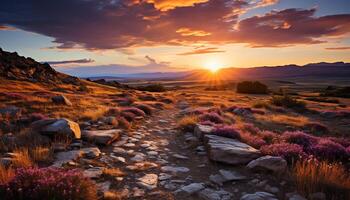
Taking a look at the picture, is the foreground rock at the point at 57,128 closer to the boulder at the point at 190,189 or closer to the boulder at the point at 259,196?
the boulder at the point at 190,189

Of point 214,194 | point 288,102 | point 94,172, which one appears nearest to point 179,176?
point 214,194

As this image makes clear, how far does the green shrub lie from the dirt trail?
5757 cm

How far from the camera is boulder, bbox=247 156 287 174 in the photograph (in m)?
6.58

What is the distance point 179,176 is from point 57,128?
197 inches

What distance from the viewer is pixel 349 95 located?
58250mm

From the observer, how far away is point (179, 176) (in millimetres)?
6996

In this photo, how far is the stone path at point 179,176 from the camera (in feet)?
19.1

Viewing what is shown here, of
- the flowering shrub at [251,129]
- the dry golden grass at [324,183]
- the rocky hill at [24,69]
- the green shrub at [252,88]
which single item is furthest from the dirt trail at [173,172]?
the green shrub at [252,88]

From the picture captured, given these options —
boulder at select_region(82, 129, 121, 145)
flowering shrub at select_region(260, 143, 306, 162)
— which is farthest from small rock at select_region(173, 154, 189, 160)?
boulder at select_region(82, 129, 121, 145)

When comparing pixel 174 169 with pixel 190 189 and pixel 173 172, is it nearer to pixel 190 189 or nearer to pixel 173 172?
pixel 173 172

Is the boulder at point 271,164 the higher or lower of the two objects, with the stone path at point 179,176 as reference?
higher

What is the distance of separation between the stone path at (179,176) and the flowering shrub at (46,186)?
3.09ft

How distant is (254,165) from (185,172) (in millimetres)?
1934

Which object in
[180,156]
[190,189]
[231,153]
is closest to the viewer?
[190,189]
